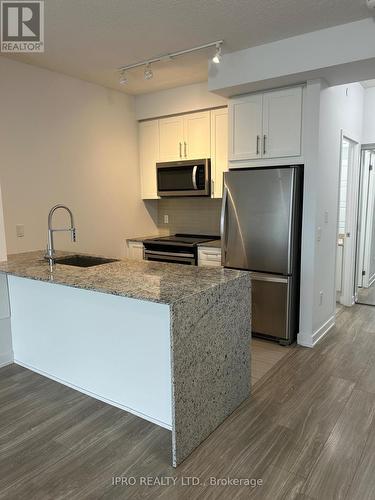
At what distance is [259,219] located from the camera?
11.4 feet

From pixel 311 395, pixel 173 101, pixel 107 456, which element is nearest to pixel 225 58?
pixel 173 101

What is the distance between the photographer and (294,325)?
3.58m

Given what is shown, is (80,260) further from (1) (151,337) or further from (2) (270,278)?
(2) (270,278)

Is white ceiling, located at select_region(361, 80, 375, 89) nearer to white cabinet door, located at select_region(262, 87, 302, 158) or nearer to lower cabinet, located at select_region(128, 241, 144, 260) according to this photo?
white cabinet door, located at select_region(262, 87, 302, 158)

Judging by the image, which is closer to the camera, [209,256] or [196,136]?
[209,256]

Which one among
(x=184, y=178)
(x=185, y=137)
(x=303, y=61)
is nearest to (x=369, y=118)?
(x=303, y=61)

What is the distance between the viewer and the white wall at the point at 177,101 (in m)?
4.18

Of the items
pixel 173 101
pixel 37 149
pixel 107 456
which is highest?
pixel 173 101

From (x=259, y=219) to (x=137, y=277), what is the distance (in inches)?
60.7

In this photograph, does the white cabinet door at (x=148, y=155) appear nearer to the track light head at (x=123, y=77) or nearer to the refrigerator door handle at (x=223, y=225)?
the track light head at (x=123, y=77)

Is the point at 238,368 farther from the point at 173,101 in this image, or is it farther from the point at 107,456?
the point at 173,101

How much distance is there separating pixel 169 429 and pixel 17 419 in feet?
3.27

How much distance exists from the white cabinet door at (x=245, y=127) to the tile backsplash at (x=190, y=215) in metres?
1.09

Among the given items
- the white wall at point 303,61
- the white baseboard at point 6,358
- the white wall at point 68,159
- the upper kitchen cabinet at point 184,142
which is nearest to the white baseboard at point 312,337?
the upper kitchen cabinet at point 184,142
